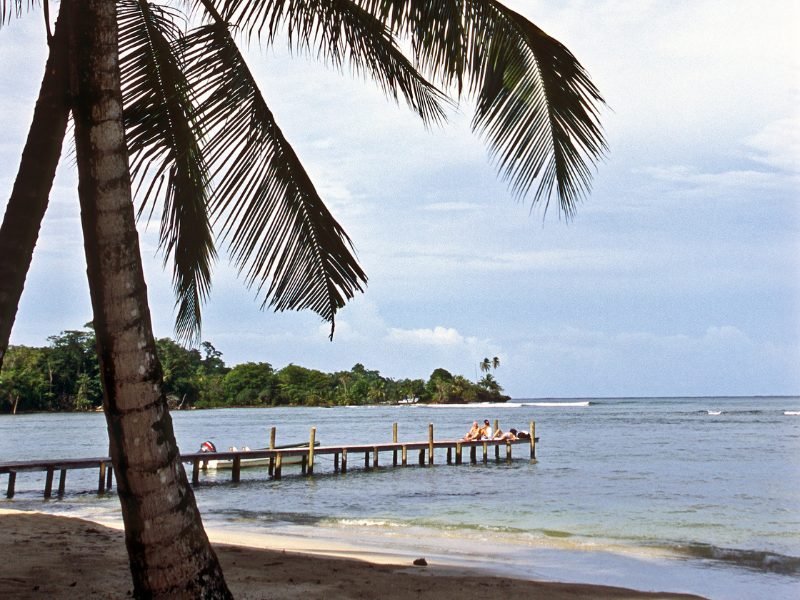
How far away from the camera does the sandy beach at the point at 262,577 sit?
612 cm

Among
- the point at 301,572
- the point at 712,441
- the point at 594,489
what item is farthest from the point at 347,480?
the point at 712,441

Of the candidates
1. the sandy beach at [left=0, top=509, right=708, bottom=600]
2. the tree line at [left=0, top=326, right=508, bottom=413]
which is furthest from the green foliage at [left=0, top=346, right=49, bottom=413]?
the sandy beach at [left=0, top=509, right=708, bottom=600]

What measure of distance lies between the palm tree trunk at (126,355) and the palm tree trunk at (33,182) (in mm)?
541

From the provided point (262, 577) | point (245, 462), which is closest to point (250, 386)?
point (245, 462)

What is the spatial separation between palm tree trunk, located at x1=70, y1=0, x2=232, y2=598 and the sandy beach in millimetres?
1862

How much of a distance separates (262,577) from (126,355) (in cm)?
395

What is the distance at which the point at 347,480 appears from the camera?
26766 millimetres

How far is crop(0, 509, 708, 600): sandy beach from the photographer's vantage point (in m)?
6.12

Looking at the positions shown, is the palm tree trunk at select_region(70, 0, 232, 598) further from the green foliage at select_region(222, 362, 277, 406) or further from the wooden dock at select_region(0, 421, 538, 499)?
the green foliage at select_region(222, 362, 277, 406)

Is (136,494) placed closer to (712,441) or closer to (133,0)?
(133,0)

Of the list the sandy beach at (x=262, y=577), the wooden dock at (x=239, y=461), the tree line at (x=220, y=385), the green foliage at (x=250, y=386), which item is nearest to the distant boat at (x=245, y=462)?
the wooden dock at (x=239, y=461)

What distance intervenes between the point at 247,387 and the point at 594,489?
114 meters

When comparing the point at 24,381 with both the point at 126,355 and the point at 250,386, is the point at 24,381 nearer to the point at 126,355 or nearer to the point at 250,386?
the point at 250,386

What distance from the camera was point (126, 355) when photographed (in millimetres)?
3887
